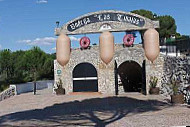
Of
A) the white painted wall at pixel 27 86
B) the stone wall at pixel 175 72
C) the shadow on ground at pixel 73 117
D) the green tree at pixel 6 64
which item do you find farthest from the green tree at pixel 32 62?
the shadow on ground at pixel 73 117

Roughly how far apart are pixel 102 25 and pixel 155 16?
23.8 meters

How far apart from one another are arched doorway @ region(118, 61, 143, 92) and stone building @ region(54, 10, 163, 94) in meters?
1.33

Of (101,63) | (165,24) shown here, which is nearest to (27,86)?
(101,63)

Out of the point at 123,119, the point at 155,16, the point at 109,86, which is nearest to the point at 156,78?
the point at 109,86

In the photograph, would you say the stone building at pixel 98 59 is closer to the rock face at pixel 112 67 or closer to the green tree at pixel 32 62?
the rock face at pixel 112 67

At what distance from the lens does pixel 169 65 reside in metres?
19.6

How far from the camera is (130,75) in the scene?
27.7 m

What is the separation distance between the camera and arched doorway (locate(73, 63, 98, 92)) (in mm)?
22594

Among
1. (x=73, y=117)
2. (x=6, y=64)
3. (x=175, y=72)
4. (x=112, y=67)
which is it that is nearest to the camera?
(x=73, y=117)

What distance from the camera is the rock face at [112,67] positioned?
20.7m

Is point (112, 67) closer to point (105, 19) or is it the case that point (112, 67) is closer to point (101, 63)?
point (101, 63)

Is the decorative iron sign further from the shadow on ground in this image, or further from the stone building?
the shadow on ground

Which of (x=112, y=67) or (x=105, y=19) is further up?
(x=105, y=19)

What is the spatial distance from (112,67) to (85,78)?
2.36m
